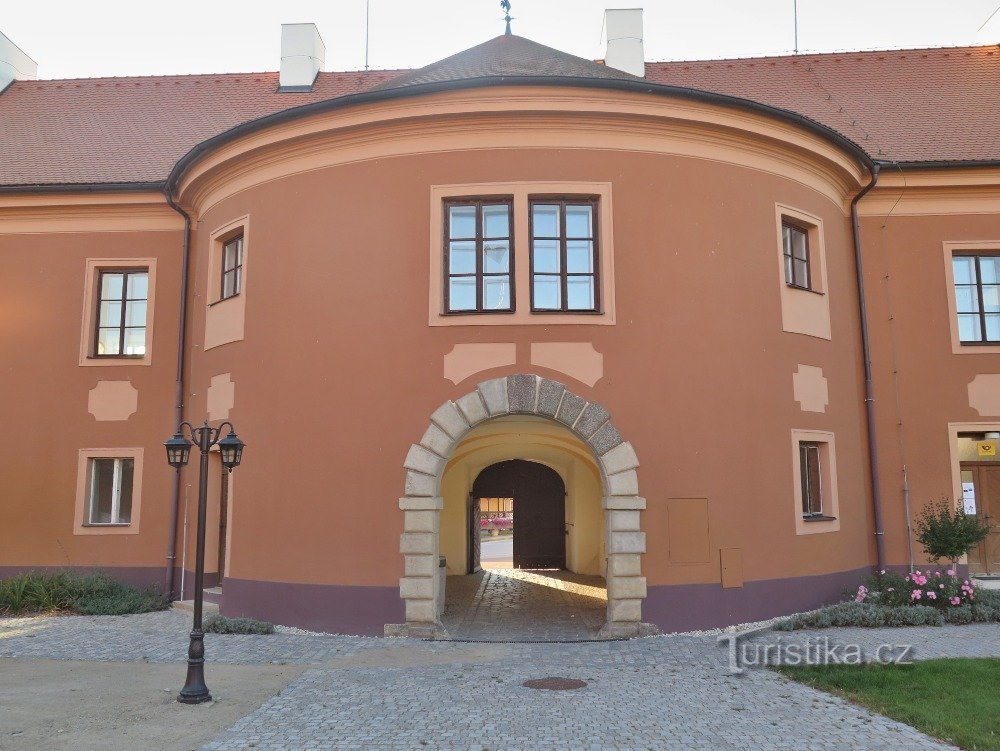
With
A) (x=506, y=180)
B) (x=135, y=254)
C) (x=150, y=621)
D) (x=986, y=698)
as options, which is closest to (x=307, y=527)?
(x=150, y=621)

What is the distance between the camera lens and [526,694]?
8094 millimetres

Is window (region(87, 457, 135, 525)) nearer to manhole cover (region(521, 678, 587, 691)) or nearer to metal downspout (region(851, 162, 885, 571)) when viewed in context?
manhole cover (region(521, 678, 587, 691))

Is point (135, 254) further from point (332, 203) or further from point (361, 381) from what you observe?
point (361, 381)

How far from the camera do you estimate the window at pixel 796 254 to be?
12.8m

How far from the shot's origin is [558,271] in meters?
11.6

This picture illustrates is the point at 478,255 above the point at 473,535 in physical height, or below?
above

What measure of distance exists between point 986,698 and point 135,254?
1398 cm

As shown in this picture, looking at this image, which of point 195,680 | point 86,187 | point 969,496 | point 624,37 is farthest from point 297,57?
point 969,496

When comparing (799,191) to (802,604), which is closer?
(802,604)

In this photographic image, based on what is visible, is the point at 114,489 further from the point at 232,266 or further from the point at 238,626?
the point at 238,626

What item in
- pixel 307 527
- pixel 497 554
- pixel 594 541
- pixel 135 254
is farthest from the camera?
pixel 497 554

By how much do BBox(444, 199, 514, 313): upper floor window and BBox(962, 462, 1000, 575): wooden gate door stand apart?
8862 millimetres

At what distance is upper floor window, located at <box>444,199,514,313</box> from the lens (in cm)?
1150

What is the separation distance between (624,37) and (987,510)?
11.5 metres
